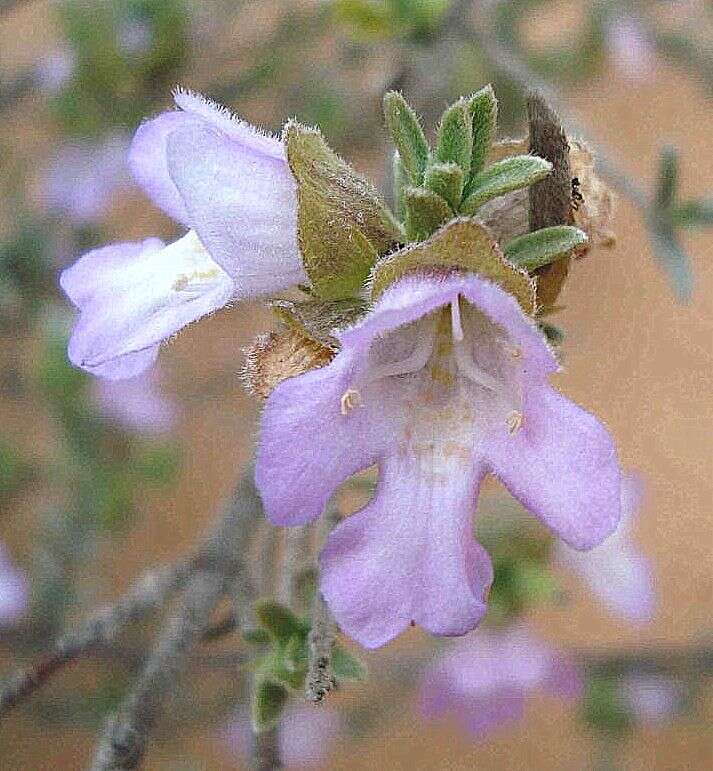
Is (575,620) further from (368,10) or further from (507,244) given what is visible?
(507,244)

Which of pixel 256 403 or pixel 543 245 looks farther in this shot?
pixel 256 403

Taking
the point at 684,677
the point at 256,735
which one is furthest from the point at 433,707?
the point at 256,735

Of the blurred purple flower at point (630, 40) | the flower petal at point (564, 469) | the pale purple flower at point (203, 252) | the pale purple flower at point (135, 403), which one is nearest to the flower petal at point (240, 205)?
the pale purple flower at point (203, 252)

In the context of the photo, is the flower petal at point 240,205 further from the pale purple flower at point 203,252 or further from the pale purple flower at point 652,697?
the pale purple flower at point 652,697

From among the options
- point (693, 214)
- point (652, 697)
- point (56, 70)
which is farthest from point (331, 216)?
point (652, 697)

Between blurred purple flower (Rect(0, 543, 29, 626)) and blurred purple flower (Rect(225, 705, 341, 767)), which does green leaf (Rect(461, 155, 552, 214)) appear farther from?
blurred purple flower (Rect(225, 705, 341, 767))

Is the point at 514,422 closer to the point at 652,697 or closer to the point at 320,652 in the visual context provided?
the point at 320,652
